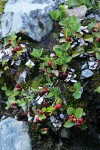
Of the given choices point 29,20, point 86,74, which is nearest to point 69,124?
point 86,74

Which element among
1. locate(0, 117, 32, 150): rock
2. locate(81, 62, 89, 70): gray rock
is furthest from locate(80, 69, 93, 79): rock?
locate(0, 117, 32, 150): rock

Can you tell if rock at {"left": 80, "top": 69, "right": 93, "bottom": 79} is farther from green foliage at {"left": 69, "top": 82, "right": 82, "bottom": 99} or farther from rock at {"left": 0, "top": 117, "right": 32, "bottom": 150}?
rock at {"left": 0, "top": 117, "right": 32, "bottom": 150}

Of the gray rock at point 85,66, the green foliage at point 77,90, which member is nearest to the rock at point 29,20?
the gray rock at point 85,66

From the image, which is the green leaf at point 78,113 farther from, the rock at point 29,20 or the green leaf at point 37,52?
the rock at point 29,20

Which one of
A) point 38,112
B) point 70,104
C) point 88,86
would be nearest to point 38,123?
point 38,112

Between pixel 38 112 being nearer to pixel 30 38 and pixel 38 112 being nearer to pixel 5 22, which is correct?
pixel 30 38

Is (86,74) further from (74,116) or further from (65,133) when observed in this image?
(65,133)
